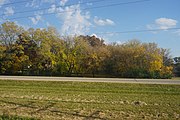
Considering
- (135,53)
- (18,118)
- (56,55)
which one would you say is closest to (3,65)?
(56,55)

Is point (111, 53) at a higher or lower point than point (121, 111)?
higher

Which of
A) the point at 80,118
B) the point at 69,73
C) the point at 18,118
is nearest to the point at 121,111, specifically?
the point at 80,118

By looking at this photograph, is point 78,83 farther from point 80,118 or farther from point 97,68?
point 97,68

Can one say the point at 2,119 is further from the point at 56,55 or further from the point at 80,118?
the point at 56,55

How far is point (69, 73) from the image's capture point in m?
47.9

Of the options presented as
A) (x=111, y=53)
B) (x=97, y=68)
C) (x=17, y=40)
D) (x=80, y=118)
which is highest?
(x=17, y=40)

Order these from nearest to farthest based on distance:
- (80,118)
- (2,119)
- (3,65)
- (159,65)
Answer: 1. (2,119)
2. (80,118)
3. (159,65)
4. (3,65)

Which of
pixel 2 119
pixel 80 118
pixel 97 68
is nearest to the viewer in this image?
pixel 2 119

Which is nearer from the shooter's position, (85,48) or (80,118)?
(80,118)

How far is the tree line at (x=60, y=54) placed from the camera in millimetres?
45025

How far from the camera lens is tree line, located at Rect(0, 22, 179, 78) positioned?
45025 mm

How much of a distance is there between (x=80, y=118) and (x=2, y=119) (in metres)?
3.60

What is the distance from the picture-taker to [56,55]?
163 ft

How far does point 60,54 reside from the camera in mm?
49375
